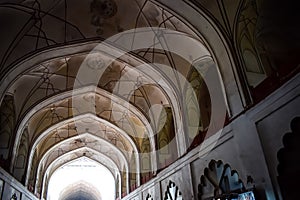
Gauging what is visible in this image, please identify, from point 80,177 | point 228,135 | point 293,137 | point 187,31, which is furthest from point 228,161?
point 80,177

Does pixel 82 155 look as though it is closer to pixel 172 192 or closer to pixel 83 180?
pixel 83 180

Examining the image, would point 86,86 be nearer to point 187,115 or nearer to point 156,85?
point 156,85

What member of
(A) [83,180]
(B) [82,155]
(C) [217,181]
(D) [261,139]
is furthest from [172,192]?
(A) [83,180]

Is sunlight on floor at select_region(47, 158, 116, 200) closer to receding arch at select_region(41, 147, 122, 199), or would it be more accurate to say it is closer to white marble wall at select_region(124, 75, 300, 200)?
receding arch at select_region(41, 147, 122, 199)

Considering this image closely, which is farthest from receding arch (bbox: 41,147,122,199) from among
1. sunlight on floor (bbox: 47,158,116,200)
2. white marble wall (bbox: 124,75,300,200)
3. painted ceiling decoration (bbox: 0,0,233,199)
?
white marble wall (bbox: 124,75,300,200)

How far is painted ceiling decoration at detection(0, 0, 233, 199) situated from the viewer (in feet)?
21.3

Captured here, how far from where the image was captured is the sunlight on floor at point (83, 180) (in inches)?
680

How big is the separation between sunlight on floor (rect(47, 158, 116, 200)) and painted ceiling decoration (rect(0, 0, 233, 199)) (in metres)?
5.97

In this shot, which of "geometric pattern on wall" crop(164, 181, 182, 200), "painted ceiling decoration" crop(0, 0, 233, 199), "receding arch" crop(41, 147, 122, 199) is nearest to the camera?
"painted ceiling decoration" crop(0, 0, 233, 199)

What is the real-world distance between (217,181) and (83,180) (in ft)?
59.5

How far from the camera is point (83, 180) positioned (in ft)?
71.5

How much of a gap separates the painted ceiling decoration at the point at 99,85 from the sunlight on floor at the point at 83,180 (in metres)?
5.97

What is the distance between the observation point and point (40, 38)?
6.85 meters

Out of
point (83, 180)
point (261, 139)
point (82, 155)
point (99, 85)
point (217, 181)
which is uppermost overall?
point (83, 180)
